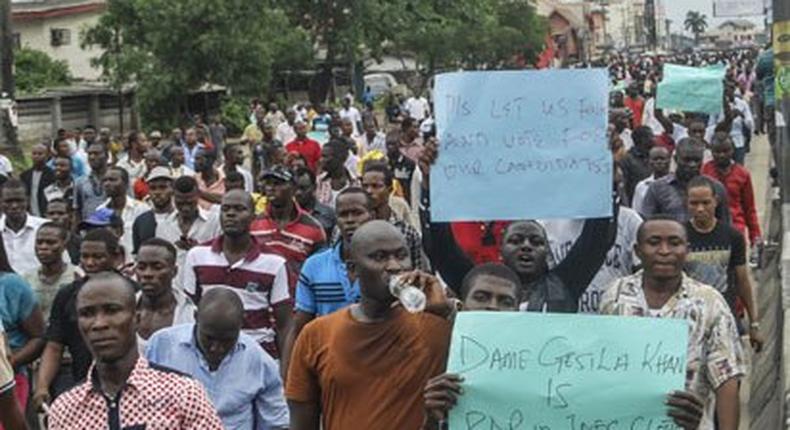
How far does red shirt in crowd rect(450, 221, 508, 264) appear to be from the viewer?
7.99 meters

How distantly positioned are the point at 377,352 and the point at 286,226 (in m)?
3.88

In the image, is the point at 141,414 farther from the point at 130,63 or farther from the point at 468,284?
the point at 130,63

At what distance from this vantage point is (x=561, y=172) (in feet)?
19.4

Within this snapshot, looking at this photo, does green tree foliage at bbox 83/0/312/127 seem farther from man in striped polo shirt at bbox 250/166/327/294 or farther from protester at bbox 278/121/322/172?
man in striped polo shirt at bbox 250/166/327/294

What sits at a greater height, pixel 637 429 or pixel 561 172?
pixel 561 172

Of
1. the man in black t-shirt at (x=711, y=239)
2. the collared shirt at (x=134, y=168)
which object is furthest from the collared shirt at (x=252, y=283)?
the collared shirt at (x=134, y=168)

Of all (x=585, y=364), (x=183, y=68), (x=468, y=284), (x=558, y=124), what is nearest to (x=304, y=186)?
(x=558, y=124)

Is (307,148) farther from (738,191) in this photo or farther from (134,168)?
(738,191)

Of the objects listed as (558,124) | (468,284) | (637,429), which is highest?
(558,124)

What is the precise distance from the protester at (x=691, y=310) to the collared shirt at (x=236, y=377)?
4.04 feet

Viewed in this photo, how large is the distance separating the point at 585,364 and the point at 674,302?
1.22m

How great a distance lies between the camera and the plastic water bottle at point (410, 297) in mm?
4613

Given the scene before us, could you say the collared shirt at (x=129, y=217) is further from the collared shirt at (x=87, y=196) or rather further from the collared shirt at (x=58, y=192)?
the collared shirt at (x=58, y=192)

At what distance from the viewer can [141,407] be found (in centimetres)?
428
